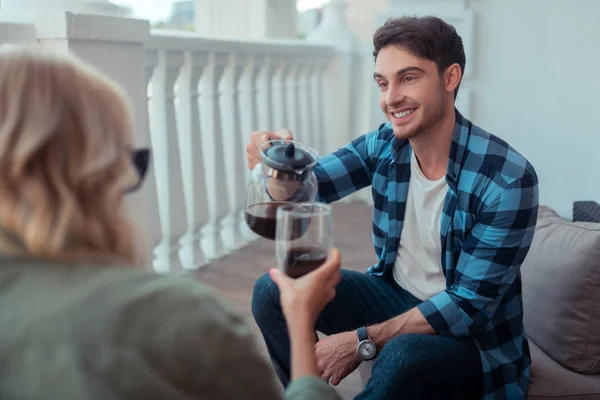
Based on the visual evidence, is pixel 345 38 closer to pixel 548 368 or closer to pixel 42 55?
pixel 548 368

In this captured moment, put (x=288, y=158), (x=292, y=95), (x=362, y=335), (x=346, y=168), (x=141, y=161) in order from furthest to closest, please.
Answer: (x=292, y=95)
(x=346, y=168)
(x=362, y=335)
(x=288, y=158)
(x=141, y=161)

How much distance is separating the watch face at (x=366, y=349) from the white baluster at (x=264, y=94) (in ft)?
6.61

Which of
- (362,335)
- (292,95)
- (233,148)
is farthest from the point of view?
(292,95)

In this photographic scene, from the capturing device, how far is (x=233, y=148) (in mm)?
3107

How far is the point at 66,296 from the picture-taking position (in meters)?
0.65

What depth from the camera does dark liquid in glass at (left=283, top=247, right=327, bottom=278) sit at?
107 centimetres

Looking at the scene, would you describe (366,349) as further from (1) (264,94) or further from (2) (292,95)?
(2) (292,95)

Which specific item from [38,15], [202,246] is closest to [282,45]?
[202,246]

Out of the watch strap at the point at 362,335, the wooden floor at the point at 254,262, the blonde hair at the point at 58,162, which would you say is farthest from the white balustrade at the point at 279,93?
the blonde hair at the point at 58,162

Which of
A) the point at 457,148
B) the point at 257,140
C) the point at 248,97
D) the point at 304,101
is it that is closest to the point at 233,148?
the point at 248,97

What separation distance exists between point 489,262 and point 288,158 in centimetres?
50

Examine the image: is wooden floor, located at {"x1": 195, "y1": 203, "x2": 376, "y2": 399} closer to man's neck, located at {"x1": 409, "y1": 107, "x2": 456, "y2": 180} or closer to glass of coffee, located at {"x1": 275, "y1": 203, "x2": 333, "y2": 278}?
man's neck, located at {"x1": 409, "y1": 107, "x2": 456, "y2": 180}

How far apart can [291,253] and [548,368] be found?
916mm

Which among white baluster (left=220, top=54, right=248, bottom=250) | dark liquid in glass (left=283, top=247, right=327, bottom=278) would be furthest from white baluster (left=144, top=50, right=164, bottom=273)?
dark liquid in glass (left=283, top=247, right=327, bottom=278)
